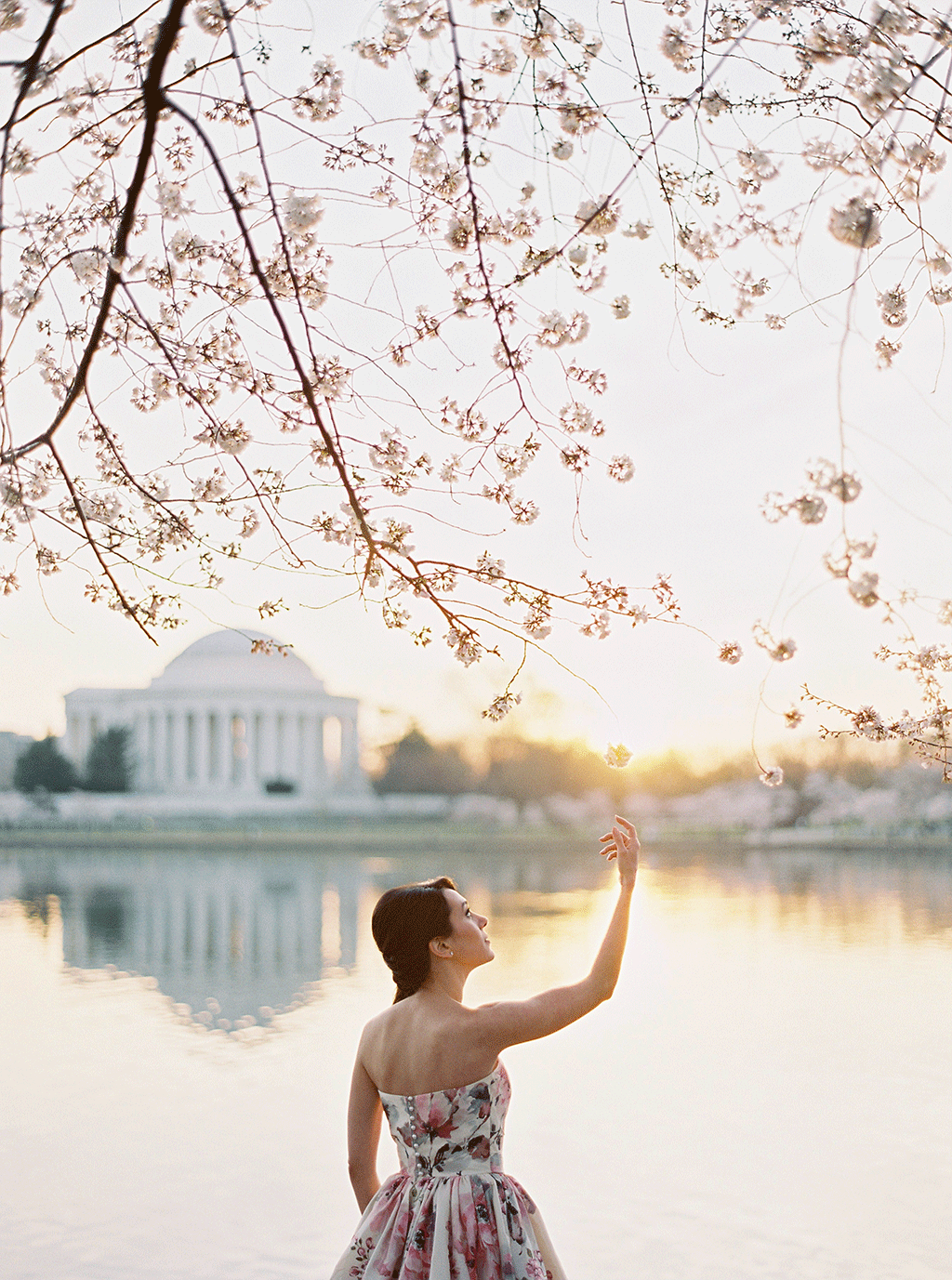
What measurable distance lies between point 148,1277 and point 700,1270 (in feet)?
8.64

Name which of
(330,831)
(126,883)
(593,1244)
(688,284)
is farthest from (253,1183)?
(330,831)

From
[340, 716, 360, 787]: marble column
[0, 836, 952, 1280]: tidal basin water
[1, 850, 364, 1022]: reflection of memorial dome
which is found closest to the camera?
[0, 836, 952, 1280]: tidal basin water

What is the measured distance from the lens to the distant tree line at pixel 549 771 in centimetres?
6450

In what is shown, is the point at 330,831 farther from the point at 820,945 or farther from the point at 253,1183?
the point at 253,1183

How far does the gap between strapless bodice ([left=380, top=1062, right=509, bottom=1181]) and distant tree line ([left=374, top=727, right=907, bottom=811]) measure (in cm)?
6161

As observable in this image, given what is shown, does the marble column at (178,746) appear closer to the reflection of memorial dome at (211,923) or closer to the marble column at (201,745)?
the marble column at (201,745)

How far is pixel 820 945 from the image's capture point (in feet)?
60.0

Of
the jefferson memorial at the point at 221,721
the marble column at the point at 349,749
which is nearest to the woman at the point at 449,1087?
the jefferson memorial at the point at 221,721

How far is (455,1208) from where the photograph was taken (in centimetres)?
285

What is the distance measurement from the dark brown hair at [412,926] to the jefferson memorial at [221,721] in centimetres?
7207

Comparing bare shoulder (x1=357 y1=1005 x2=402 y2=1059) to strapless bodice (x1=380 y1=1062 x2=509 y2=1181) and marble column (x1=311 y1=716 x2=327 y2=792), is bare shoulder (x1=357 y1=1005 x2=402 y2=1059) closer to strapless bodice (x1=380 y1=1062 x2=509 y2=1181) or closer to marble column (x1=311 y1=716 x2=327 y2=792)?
strapless bodice (x1=380 y1=1062 x2=509 y2=1181)

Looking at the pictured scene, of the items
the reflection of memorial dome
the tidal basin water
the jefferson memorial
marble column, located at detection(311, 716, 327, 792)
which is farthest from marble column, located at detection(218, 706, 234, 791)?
the tidal basin water

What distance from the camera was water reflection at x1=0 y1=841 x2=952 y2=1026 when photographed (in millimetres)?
16891

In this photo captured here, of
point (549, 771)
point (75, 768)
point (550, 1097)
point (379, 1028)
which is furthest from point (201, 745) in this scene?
point (379, 1028)
